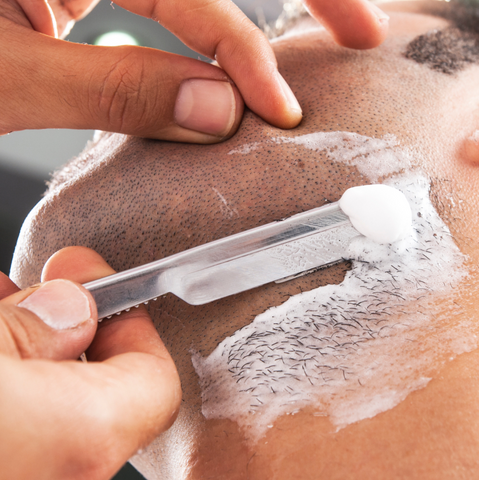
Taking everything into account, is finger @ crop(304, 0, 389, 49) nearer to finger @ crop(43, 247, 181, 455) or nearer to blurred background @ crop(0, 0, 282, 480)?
finger @ crop(43, 247, 181, 455)

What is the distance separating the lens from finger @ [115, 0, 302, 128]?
60 centimetres

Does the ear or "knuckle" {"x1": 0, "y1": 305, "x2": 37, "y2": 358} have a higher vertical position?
"knuckle" {"x1": 0, "y1": 305, "x2": 37, "y2": 358}

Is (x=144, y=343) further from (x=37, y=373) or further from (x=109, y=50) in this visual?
(x=109, y=50)

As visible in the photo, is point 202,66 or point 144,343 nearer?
point 144,343

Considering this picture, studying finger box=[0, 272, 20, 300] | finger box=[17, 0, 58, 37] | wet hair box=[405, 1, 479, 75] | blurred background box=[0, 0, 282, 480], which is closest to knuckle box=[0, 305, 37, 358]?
finger box=[0, 272, 20, 300]

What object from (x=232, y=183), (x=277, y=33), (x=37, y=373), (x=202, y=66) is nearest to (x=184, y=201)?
(x=232, y=183)

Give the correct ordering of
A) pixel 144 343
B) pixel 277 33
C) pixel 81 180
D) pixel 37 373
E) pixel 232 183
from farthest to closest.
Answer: pixel 277 33 → pixel 81 180 → pixel 232 183 → pixel 144 343 → pixel 37 373

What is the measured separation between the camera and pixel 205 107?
60 centimetres

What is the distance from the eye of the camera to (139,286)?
19.0 inches

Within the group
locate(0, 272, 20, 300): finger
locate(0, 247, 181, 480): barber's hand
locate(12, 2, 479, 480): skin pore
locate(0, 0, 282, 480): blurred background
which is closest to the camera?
locate(0, 247, 181, 480): barber's hand

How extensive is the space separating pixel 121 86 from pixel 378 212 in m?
0.40

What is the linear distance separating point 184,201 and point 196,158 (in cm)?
8

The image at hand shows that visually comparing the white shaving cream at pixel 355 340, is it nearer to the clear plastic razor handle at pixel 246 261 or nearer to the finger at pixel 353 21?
the clear plastic razor handle at pixel 246 261

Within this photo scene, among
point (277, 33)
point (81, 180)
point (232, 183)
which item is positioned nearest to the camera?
point (232, 183)
